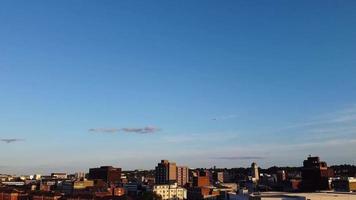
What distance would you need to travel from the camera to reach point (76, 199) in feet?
635

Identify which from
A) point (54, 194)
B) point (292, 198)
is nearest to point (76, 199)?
point (54, 194)

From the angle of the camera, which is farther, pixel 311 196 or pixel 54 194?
pixel 54 194

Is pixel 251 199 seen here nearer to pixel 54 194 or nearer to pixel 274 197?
pixel 274 197

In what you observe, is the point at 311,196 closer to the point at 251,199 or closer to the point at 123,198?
the point at 251,199

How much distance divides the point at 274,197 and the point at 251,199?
888cm

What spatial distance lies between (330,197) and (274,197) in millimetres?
19538

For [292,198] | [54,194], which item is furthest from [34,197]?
[292,198]

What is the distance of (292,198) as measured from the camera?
571 ft

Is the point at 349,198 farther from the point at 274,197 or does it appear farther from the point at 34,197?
the point at 34,197

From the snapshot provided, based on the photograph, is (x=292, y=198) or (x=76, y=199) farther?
(x=76, y=199)

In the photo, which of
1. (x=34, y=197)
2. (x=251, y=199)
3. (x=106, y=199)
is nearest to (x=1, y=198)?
(x=34, y=197)

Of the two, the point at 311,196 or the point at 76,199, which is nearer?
the point at 311,196

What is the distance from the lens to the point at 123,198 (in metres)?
200

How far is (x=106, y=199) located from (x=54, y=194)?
23003 millimetres
